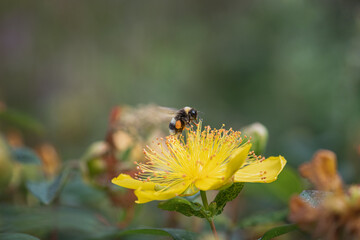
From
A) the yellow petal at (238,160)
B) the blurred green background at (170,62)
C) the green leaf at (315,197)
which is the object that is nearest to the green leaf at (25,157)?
the yellow petal at (238,160)

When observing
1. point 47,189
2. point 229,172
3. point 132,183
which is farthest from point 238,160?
point 47,189

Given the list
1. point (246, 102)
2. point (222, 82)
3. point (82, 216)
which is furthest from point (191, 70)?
point (82, 216)

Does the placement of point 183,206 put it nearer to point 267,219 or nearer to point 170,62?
point 267,219

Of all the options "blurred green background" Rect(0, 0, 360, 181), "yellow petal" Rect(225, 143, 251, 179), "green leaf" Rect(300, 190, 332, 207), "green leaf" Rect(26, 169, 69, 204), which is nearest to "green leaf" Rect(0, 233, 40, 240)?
"green leaf" Rect(26, 169, 69, 204)

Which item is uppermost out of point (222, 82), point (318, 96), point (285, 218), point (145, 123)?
point (222, 82)

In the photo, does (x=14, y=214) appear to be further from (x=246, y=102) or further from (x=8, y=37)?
(x=8, y=37)

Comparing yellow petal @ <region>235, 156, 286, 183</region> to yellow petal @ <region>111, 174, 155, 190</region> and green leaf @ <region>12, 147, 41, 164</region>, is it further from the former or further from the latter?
green leaf @ <region>12, 147, 41, 164</region>

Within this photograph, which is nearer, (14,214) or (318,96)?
(14,214)
